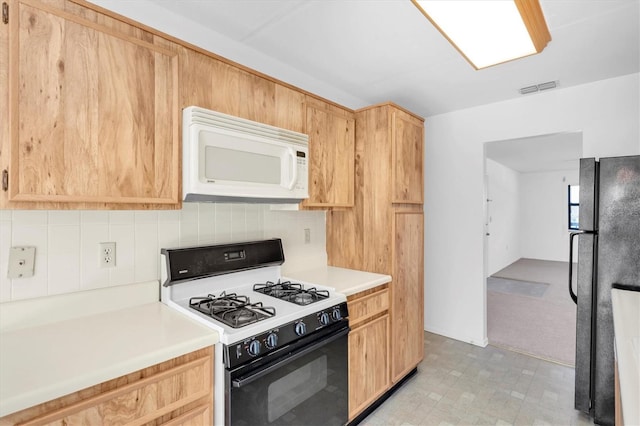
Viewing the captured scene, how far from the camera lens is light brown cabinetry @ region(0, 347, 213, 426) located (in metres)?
0.97

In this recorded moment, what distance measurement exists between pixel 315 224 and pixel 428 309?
6.32 ft

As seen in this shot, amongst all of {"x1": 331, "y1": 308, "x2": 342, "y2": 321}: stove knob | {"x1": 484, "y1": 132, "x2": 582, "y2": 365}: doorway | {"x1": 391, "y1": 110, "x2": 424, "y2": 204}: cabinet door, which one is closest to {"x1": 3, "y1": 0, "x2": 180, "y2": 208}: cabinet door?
{"x1": 331, "y1": 308, "x2": 342, "y2": 321}: stove knob

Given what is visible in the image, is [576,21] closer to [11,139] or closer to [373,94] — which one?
[373,94]

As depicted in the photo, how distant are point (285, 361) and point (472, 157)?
2831 mm

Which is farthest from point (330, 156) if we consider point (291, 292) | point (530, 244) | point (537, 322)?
point (530, 244)

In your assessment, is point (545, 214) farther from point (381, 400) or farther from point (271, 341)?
point (271, 341)

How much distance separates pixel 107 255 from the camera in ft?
5.21

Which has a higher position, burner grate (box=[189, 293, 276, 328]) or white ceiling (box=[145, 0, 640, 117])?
white ceiling (box=[145, 0, 640, 117])

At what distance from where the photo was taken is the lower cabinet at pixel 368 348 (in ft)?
6.71

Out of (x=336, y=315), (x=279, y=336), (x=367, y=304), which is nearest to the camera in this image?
(x=279, y=336)

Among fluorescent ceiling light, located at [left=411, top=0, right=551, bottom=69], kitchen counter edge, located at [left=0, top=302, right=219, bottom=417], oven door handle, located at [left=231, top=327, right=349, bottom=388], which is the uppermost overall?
fluorescent ceiling light, located at [left=411, top=0, right=551, bottom=69]

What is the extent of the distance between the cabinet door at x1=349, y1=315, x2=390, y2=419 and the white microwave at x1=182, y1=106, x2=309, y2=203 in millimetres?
1020

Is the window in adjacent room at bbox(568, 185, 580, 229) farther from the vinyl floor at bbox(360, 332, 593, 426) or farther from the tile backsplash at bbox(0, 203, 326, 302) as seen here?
the tile backsplash at bbox(0, 203, 326, 302)

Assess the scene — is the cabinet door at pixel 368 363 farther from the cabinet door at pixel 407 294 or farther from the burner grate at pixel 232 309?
the burner grate at pixel 232 309
